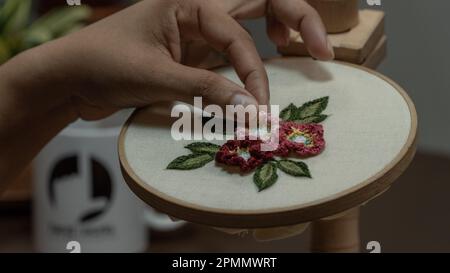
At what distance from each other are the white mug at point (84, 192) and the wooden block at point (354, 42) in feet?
2.33

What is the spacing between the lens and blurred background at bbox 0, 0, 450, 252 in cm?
121

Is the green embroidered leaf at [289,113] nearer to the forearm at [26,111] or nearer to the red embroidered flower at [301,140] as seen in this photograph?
the red embroidered flower at [301,140]

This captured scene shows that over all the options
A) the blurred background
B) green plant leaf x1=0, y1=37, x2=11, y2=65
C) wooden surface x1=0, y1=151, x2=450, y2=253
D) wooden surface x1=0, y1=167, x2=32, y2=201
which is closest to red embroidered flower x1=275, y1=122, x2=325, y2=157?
the blurred background

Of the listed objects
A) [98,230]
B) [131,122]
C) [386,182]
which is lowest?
[386,182]

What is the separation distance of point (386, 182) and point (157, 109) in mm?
234

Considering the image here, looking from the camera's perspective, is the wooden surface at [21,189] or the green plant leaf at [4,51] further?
the wooden surface at [21,189]

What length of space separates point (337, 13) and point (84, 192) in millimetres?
797

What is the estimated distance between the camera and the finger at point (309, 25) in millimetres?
733

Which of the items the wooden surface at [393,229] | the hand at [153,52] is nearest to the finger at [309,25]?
the hand at [153,52]

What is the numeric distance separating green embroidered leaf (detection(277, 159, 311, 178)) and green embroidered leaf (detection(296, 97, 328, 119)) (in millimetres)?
76

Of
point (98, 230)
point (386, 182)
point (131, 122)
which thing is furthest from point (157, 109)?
point (98, 230)

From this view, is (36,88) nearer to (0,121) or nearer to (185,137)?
(0,121)

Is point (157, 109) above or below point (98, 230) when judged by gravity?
below

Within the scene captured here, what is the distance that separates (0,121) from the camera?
0.79 metres
